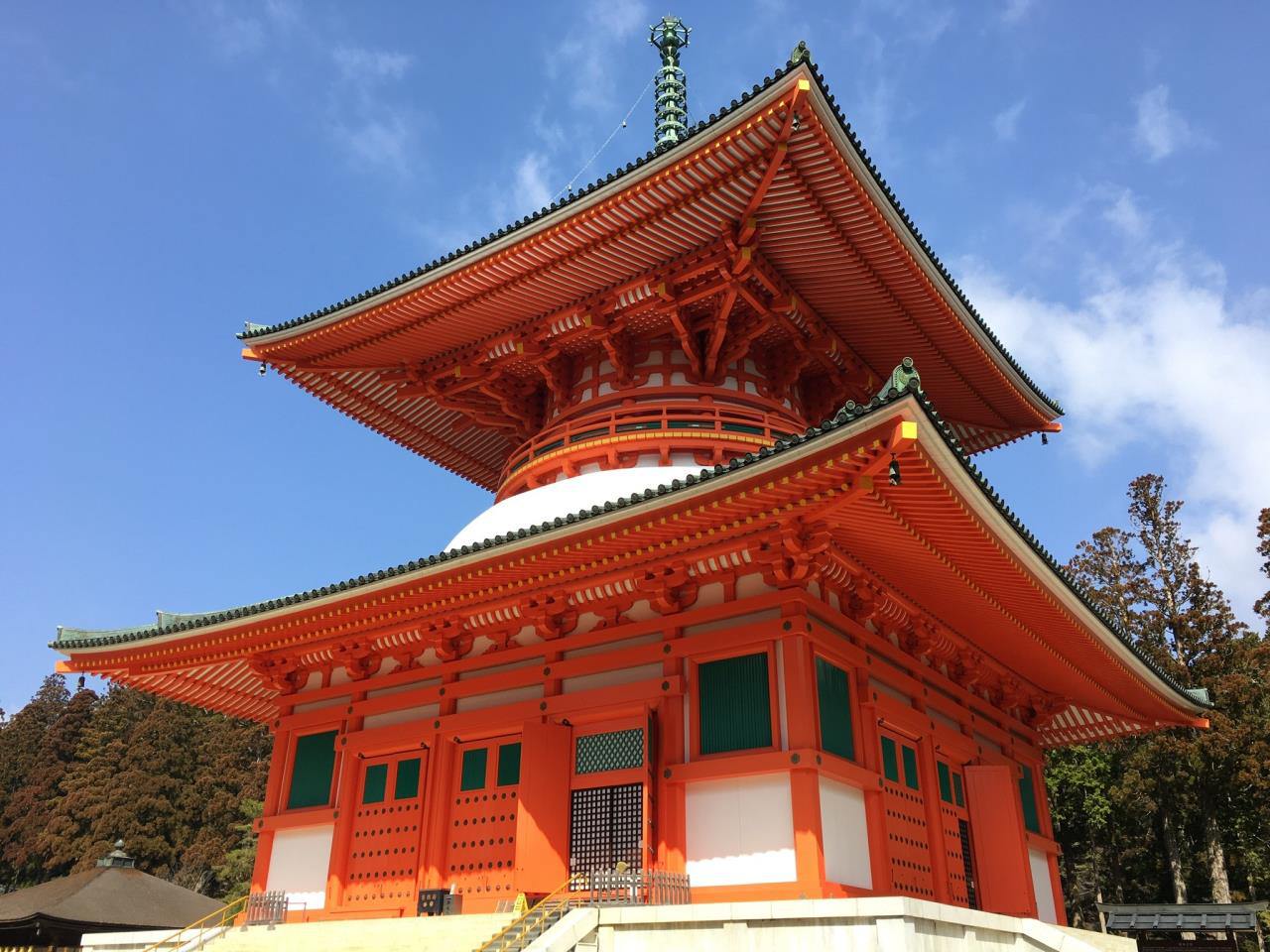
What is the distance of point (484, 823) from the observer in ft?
42.7

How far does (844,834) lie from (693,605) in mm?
3234

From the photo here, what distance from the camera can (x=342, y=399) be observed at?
19828 mm

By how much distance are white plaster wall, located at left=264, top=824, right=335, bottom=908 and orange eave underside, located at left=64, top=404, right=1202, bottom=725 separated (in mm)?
2848

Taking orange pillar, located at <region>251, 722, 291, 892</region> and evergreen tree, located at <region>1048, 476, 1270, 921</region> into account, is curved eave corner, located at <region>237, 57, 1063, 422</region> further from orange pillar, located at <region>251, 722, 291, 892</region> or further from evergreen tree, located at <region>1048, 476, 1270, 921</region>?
evergreen tree, located at <region>1048, 476, 1270, 921</region>

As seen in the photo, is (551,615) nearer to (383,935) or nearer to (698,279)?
(383,935)

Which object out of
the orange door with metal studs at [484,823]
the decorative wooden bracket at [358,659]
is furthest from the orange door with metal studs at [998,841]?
the decorative wooden bracket at [358,659]

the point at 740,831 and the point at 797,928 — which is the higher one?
the point at 740,831

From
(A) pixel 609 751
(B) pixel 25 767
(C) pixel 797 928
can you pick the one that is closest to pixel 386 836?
(A) pixel 609 751

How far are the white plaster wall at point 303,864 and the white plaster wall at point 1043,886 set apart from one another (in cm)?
1135

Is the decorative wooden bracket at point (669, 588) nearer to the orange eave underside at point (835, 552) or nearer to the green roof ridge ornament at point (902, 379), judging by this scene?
the orange eave underside at point (835, 552)

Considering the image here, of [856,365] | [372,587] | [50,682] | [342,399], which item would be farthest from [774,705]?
[50,682]

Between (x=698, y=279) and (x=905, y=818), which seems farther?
(x=698, y=279)

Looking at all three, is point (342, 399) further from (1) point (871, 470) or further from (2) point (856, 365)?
(1) point (871, 470)

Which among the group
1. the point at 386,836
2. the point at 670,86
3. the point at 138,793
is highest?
the point at 670,86
